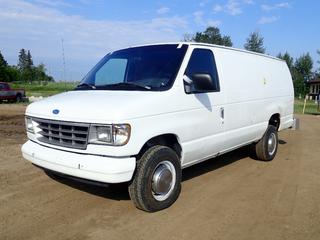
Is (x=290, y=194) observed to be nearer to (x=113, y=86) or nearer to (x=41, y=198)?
(x=113, y=86)

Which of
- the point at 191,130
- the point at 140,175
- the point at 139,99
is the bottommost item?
the point at 140,175

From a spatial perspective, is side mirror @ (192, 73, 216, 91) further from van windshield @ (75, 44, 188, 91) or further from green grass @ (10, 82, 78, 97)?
green grass @ (10, 82, 78, 97)

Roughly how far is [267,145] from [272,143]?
1.04ft

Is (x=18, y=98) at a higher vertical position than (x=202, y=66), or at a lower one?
lower

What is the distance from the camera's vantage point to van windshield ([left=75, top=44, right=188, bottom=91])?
5238mm

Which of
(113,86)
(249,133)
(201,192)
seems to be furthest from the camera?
(249,133)

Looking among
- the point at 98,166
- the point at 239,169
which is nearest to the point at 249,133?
the point at 239,169

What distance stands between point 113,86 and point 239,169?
10.7 feet

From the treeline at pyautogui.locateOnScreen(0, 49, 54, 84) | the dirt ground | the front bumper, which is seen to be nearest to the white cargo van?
the front bumper

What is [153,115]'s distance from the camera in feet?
15.5

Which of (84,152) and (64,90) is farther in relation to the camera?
(64,90)

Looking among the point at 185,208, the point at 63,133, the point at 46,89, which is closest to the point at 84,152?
the point at 63,133

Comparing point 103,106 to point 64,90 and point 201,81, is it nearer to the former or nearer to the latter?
point 201,81

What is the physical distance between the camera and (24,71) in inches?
4796
